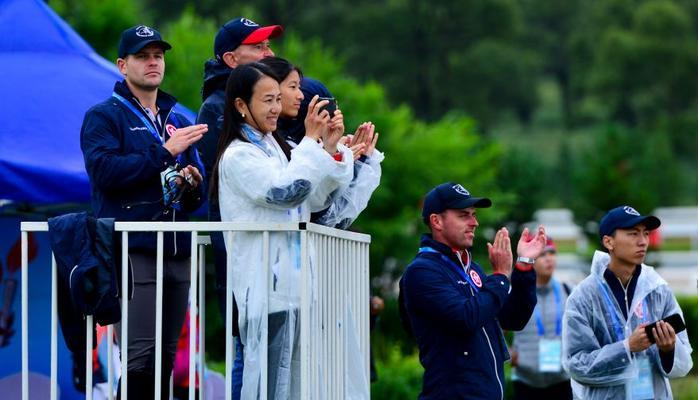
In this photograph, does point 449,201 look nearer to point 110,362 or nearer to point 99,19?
point 110,362

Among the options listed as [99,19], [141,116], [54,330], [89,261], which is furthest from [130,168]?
[99,19]

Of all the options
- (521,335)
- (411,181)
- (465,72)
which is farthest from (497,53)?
(521,335)

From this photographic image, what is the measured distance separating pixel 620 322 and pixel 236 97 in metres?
2.89

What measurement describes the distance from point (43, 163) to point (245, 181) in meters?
3.50

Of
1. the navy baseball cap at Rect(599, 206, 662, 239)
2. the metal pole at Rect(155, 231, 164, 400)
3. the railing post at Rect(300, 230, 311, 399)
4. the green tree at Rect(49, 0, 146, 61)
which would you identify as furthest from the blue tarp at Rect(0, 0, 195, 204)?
the green tree at Rect(49, 0, 146, 61)

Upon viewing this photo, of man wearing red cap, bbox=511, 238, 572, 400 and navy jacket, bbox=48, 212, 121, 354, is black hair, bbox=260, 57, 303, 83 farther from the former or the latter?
man wearing red cap, bbox=511, 238, 572, 400

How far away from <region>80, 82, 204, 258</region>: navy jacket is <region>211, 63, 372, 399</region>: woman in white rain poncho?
49 centimetres

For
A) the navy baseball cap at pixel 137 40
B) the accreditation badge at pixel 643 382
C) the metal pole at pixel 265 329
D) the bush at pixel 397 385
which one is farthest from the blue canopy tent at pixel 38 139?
the bush at pixel 397 385

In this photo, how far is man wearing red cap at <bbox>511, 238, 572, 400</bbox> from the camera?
37.3ft

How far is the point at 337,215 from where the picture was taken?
703 cm

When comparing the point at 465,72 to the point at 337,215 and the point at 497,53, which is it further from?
the point at 337,215

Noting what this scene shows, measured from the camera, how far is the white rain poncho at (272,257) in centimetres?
623

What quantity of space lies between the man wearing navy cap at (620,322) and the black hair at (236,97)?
2.65 metres

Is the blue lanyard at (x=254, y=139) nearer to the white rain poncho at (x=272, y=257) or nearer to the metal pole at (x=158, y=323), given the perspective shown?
the white rain poncho at (x=272, y=257)
